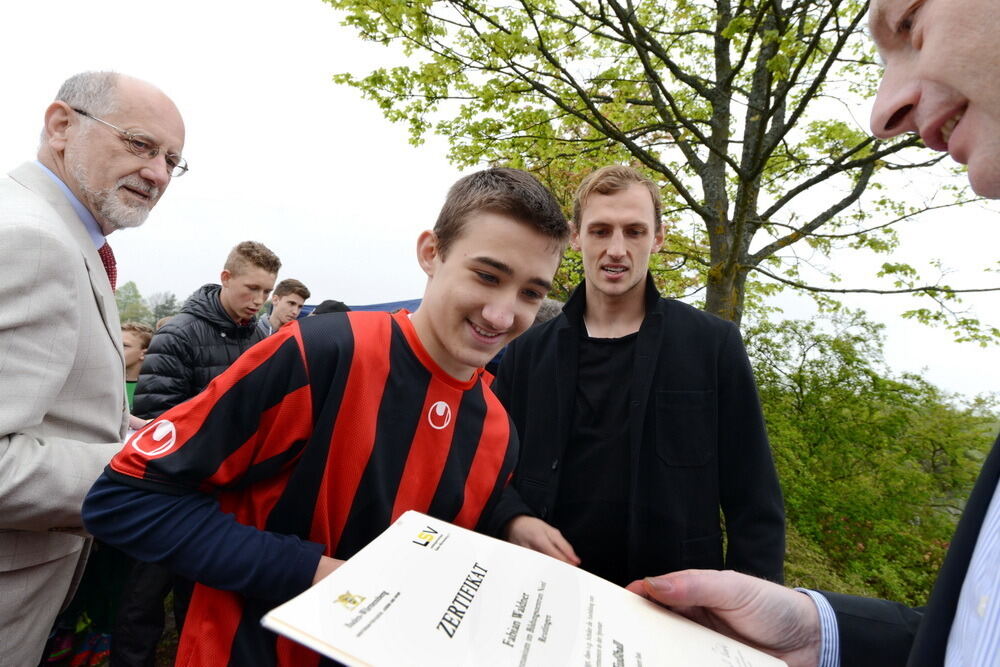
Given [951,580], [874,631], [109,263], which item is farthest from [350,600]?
[109,263]

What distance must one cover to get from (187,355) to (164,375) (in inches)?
9.2

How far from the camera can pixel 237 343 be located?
4496mm

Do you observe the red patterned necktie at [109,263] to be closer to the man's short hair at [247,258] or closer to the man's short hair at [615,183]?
the man's short hair at [615,183]

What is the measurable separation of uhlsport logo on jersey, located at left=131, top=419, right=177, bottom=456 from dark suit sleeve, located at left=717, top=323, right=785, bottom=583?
6.78ft

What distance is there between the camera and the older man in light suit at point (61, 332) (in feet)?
4.65

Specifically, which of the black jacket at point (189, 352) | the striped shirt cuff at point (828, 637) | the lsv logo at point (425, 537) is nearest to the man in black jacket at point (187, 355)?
the black jacket at point (189, 352)

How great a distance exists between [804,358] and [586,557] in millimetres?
6211

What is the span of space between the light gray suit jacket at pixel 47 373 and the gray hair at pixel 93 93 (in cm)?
38

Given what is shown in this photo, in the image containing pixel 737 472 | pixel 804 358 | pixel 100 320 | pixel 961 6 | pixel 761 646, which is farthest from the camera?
pixel 804 358

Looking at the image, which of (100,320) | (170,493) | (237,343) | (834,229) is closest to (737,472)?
(170,493)

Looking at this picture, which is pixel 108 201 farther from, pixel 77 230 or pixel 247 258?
pixel 247 258

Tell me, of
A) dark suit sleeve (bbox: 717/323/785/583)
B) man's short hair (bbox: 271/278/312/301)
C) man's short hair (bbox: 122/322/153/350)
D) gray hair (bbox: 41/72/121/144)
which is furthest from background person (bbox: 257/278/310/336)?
dark suit sleeve (bbox: 717/323/785/583)

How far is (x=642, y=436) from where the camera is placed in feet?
7.22

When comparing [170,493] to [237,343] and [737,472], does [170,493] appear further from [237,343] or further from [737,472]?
[237,343]
